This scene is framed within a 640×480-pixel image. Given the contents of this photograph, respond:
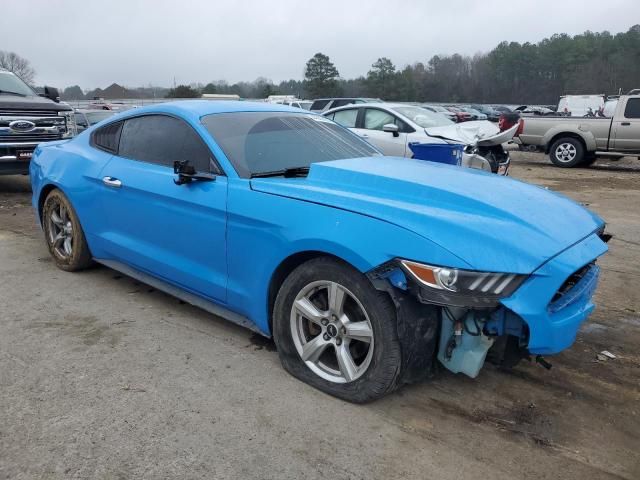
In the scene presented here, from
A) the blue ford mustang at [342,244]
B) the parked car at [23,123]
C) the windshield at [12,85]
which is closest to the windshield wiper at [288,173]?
the blue ford mustang at [342,244]

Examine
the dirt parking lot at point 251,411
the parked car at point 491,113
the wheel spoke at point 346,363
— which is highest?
the parked car at point 491,113

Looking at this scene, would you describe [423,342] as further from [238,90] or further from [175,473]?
[238,90]

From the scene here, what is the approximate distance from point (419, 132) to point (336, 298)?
739cm

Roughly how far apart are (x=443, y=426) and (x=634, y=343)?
189cm

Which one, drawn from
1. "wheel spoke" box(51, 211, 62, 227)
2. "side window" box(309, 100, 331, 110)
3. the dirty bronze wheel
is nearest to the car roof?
the dirty bronze wheel

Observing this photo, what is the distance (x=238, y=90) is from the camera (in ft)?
225

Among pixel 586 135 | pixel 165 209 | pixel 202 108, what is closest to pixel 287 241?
pixel 165 209

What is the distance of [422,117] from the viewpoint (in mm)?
10492

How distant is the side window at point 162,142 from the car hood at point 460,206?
64 cm

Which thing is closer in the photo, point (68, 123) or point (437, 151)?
point (437, 151)

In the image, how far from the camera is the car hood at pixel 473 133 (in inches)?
355

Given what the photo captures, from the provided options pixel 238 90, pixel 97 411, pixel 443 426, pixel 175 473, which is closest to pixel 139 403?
pixel 97 411

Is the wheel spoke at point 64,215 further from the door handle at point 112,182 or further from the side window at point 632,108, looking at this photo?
the side window at point 632,108

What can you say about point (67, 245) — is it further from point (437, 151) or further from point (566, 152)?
point (566, 152)
